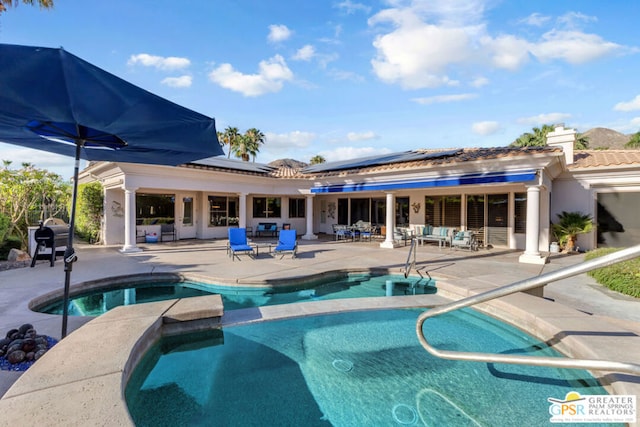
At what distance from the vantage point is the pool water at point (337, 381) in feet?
10.3

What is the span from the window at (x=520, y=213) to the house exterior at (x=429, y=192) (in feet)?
0.14

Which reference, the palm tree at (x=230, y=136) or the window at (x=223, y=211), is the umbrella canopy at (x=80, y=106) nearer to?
the window at (x=223, y=211)

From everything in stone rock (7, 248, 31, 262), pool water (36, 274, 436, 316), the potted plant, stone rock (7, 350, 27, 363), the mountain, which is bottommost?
pool water (36, 274, 436, 316)

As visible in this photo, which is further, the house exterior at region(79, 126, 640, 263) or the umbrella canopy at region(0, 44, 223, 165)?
the house exterior at region(79, 126, 640, 263)

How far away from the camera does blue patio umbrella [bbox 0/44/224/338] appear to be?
93.3 inches

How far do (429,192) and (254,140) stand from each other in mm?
26675

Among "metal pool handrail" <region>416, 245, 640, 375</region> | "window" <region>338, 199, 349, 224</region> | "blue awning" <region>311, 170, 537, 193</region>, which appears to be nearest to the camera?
"metal pool handrail" <region>416, 245, 640, 375</region>

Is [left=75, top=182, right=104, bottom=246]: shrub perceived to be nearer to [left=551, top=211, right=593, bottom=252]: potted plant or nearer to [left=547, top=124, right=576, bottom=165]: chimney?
[left=551, top=211, right=593, bottom=252]: potted plant

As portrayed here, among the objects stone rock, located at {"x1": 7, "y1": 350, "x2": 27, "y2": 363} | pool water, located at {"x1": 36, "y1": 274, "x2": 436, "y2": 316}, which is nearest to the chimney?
pool water, located at {"x1": 36, "y1": 274, "x2": 436, "y2": 316}

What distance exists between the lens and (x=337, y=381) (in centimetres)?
374

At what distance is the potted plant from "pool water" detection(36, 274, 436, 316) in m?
8.15

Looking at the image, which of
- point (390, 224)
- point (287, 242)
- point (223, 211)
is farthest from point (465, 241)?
point (223, 211)

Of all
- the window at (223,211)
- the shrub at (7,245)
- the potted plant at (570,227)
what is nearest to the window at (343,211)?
the window at (223,211)

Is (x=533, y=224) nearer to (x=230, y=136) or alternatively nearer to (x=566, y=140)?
(x=566, y=140)
